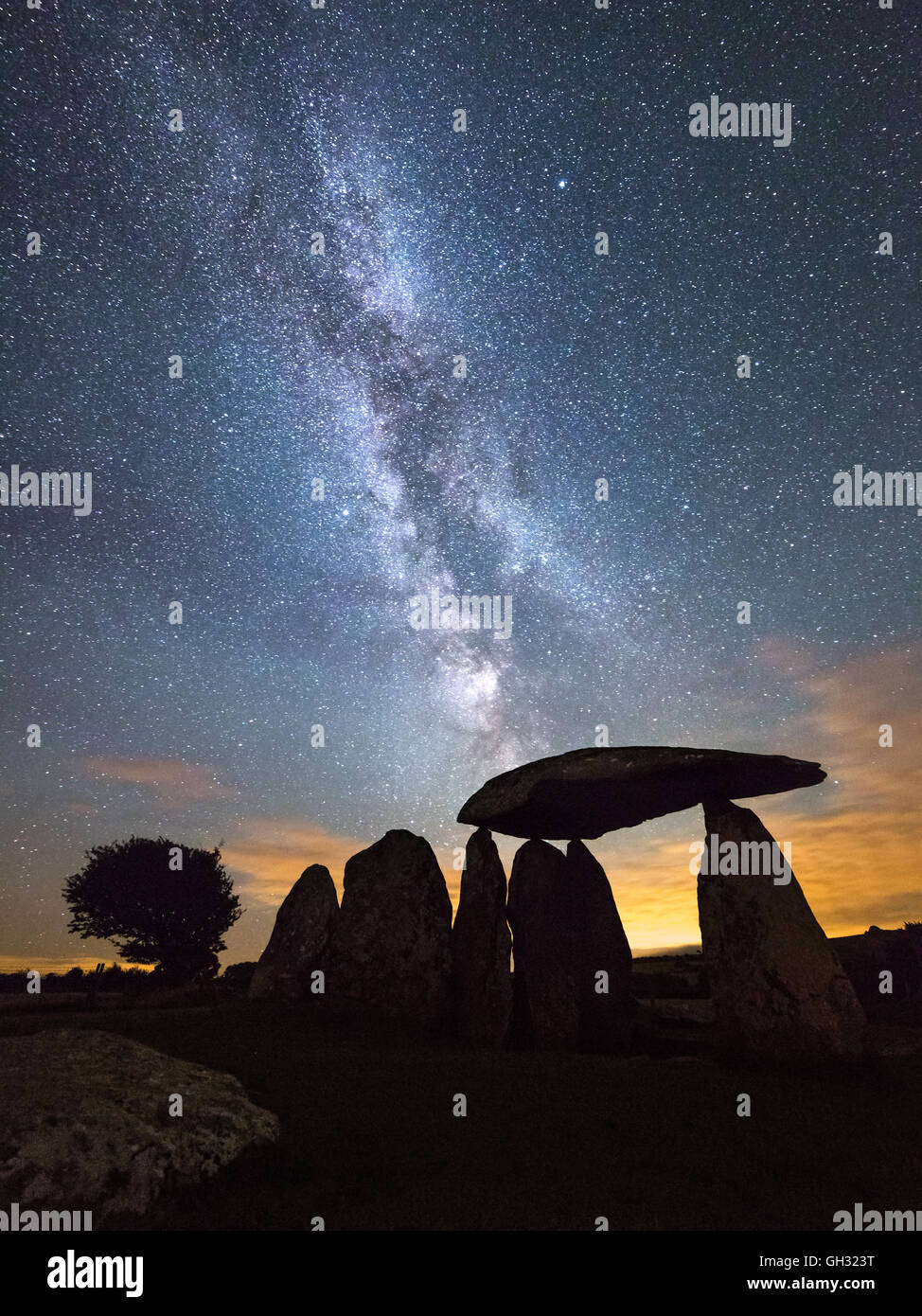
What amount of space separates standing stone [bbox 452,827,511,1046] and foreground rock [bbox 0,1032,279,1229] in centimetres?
730

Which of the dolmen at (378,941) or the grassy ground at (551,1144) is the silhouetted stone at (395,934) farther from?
the grassy ground at (551,1144)

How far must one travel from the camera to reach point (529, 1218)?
6.90m

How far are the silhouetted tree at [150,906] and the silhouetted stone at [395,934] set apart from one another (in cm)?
2119

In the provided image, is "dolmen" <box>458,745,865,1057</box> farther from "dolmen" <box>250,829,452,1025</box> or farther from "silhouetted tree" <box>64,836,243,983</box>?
"silhouetted tree" <box>64,836,243,983</box>

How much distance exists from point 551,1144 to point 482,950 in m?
8.36

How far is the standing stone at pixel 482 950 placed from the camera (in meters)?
16.0

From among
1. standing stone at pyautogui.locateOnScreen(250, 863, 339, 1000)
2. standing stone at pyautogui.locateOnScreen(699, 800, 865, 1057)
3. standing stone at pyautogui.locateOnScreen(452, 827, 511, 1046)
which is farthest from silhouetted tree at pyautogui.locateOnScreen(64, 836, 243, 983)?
standing stone at pyautogui.locateOnScreen(699, 800, 865, 1057)

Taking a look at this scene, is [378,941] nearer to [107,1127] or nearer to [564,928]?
[564,928]

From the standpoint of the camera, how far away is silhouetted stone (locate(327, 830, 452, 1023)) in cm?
1656

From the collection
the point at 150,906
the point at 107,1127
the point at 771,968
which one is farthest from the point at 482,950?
the point at 150,906

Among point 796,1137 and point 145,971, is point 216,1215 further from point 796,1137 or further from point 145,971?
point 145,971

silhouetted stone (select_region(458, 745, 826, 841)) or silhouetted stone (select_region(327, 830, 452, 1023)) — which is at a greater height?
silhouetted stone (select_region(458, 745, 826, 841))

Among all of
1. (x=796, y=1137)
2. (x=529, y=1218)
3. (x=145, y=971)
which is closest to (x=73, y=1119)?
(x=529, y=1218)
